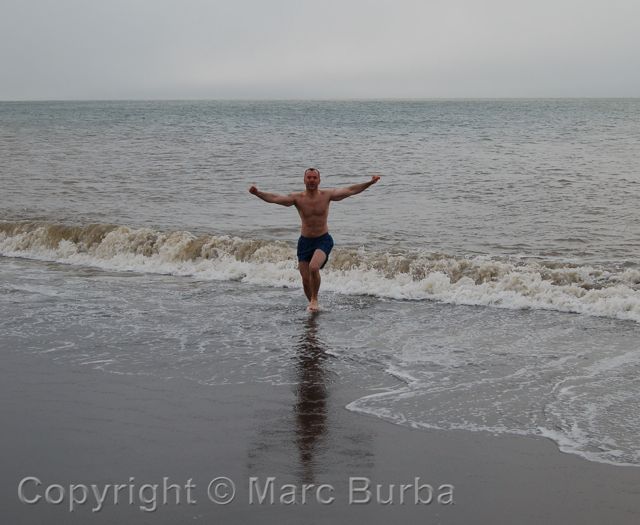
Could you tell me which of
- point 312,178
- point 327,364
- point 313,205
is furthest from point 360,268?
point 327,364

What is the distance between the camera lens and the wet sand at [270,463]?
4.45 meters

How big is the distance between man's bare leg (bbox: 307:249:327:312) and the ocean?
0.65ft

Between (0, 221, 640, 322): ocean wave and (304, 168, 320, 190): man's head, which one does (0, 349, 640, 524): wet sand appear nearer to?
(304, 168, 320, 190): man's head

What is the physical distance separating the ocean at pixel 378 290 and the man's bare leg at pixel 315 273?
0.65 feet

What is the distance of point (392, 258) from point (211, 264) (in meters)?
3.07

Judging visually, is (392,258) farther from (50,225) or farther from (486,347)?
(50,225)

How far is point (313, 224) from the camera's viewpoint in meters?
9.84

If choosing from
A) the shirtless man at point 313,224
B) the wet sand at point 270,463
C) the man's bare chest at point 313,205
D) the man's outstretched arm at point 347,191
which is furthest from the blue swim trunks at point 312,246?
the wet sand at point 270,463

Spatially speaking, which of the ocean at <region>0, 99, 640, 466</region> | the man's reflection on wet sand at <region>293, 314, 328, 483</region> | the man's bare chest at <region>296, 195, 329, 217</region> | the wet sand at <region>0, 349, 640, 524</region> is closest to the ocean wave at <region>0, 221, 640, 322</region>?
the ocean at <region>0, 99, 640, 466</region>

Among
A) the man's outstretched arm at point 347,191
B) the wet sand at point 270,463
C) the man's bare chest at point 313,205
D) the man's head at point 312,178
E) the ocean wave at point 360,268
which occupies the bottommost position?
the ocean wave at point 360,268

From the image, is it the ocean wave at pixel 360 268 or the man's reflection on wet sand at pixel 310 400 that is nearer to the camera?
the man's reflection on wet sand at pixel 310 400

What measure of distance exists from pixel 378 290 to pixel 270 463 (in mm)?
6298

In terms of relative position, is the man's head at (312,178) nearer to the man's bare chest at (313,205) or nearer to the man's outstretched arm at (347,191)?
the man's bare chest at (313,205)

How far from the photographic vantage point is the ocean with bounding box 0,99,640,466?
6699 millimetres
